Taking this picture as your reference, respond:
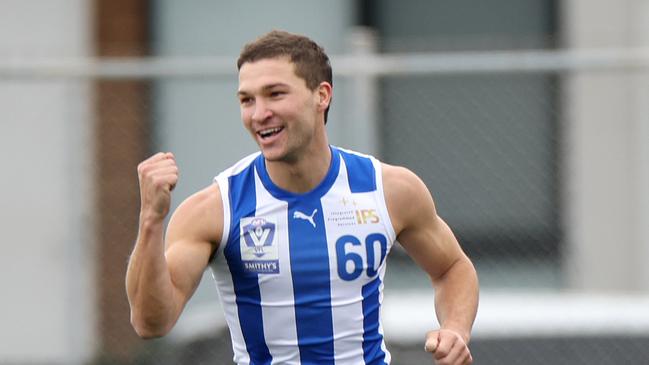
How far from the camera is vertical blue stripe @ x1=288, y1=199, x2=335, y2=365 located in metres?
5.30

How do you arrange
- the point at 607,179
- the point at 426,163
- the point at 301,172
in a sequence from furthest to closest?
1. the point at 607,179
2. the point at 426,163
3. the point at 301,172

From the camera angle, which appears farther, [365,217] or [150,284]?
[365,217]

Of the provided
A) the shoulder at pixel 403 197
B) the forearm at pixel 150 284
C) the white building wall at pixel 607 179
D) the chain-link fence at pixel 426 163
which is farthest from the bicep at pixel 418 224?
the white building wall at pixel 607 179

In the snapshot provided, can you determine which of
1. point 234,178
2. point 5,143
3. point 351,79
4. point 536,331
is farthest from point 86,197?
point 234,178

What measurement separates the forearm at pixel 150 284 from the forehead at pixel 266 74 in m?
0.58

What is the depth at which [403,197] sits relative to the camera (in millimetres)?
5465

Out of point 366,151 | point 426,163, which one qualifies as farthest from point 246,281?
point 426,163

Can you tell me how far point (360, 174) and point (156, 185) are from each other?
98 centimetres

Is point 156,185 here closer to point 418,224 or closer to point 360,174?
point 360,174

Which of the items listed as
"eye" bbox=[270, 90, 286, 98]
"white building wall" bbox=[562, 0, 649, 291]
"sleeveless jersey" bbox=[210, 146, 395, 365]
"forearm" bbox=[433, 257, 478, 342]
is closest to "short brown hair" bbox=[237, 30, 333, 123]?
"eye" bbox=[270, 90, 286, 98]

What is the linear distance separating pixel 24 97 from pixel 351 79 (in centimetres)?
167

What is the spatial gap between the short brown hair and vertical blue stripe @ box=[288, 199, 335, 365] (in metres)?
0.41

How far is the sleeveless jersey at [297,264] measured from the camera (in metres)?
5.29

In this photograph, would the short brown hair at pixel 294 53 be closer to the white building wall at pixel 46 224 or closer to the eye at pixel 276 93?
the eye at pixel 276 93
